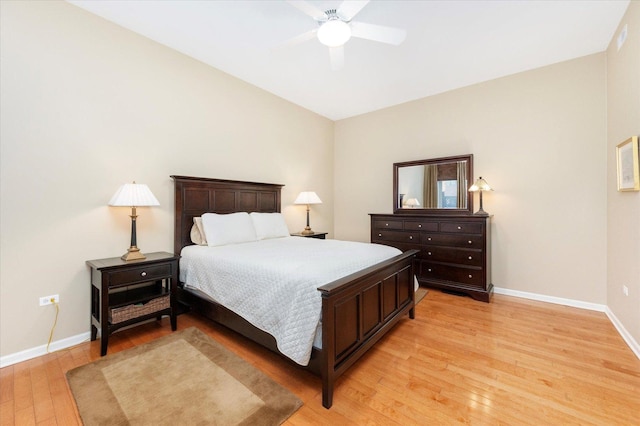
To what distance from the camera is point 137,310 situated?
2.44m

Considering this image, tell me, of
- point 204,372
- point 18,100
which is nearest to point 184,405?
point 204,372

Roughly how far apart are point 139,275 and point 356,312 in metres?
1.98

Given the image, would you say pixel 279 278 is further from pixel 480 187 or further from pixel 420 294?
pixel 480 187

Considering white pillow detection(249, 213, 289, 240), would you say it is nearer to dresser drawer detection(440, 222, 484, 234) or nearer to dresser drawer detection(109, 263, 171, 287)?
dresser drawer detection(109, 263, 171, 287)

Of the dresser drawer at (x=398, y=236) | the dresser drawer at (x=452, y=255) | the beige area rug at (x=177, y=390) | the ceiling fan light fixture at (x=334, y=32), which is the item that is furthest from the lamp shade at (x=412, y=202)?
the beige area rug at (x=177, y=390)

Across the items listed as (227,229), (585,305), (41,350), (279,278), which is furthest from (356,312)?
(585,305)

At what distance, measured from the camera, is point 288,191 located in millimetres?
4633

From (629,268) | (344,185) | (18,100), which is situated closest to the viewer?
(18,100)

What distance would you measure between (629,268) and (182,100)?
484 cm

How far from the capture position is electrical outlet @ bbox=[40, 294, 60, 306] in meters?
2.29

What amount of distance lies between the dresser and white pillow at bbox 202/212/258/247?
217 cm

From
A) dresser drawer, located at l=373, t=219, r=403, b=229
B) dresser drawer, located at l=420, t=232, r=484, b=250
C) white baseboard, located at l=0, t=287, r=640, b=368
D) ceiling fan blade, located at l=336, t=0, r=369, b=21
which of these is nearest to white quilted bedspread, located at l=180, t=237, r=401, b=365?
white baseboard, located at l=0, t=287, r=640, b=368

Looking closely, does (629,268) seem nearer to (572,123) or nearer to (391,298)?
(572,123)

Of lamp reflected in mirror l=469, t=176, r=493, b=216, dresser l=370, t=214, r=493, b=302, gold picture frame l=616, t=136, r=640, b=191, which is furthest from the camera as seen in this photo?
lamp reflected in mirror l=469, t=176, r=493, b=216
